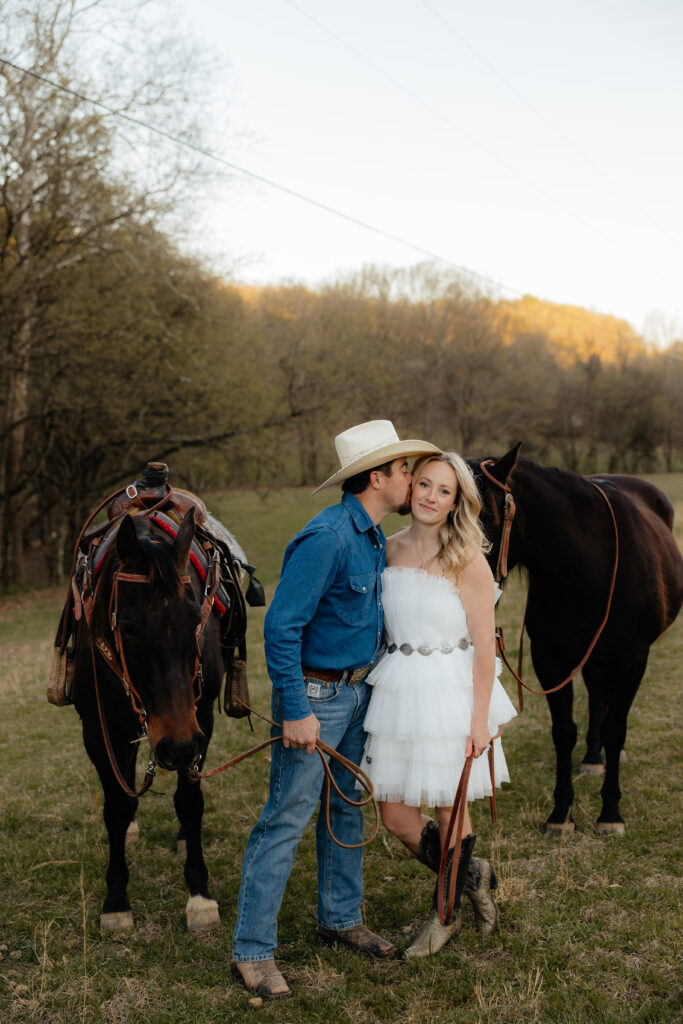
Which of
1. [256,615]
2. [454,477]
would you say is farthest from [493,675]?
[256,615]

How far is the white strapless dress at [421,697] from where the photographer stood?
9.17 ft

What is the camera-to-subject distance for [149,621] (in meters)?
2.70

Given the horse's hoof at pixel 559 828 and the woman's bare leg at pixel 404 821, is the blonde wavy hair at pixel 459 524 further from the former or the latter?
the horse's hoof at pixel 559 828

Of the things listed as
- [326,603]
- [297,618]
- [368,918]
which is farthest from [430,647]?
[368,918]

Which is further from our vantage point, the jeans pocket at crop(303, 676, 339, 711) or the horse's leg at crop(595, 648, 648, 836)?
the horse's leg at crop(595, 648, 648, 836)

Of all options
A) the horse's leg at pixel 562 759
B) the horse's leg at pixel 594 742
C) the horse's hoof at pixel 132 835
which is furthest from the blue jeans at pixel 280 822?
the horse's leg at pixel 594 742

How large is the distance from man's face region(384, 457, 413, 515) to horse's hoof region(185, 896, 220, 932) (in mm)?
1998

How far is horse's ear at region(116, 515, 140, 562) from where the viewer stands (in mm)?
2691

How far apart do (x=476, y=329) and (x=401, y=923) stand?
1615 inches

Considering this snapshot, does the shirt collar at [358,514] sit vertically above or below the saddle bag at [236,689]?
above

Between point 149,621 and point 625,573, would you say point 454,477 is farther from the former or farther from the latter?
point 625,573

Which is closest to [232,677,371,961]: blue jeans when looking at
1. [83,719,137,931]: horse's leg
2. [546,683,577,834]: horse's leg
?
[83,719,137,931]: horse's leg

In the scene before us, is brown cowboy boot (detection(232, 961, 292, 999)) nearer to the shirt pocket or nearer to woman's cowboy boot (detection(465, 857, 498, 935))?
woman's cowboy boot (detection(465, 857, 498, 935))

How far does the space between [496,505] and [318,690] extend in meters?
1.39
